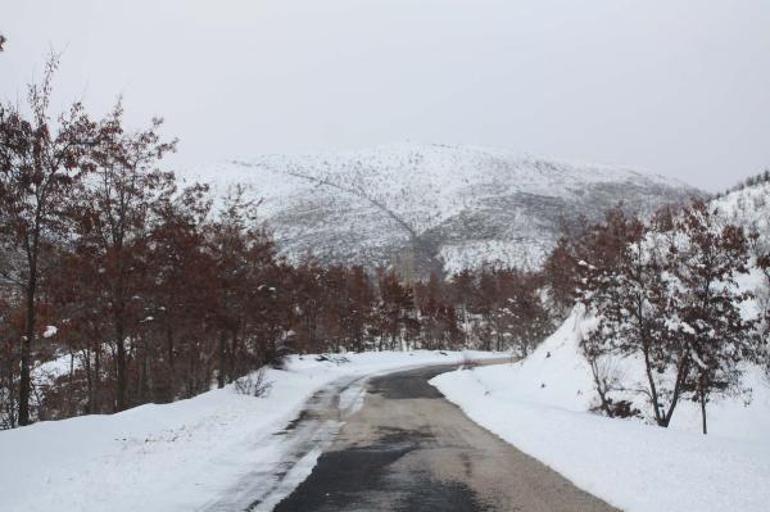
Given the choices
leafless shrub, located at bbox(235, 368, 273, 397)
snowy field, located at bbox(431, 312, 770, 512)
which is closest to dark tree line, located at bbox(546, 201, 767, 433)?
snowy field, located at bbox(431, 312, 770, 512)

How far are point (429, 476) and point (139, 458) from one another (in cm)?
497

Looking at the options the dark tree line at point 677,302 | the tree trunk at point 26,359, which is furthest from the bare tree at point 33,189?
the dark tree line at point 677,302

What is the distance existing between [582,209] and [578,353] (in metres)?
173

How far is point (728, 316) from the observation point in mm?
16359

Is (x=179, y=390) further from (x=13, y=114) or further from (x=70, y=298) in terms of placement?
(x=13, y=114)

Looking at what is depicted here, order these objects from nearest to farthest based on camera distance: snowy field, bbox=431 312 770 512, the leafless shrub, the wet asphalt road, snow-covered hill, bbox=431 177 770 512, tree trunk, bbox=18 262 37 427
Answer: snowy field, bbox=431 312 770 512 < snow-covered hill, bbox=431 177 770 512 < the wet asphalt road < tree trunk, bbox=18 262 37 427 < the leafless shrub

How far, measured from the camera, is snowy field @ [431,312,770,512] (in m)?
8.12

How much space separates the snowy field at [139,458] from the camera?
873 cm

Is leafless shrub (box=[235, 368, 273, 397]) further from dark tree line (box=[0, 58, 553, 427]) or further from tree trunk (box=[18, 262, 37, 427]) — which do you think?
tree trunk (box=[18, 262, 37, 427])

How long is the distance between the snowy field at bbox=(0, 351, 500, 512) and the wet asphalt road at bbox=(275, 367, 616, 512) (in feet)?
3.67

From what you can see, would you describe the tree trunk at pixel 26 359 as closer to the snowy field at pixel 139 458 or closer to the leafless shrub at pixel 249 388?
the snowy field at pixel 139 458

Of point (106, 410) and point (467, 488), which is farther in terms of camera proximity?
point (106, 410)

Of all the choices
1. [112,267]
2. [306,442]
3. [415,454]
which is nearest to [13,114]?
[112,267]

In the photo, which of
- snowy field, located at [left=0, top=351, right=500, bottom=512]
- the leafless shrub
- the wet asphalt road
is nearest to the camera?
the wet asphalt road
